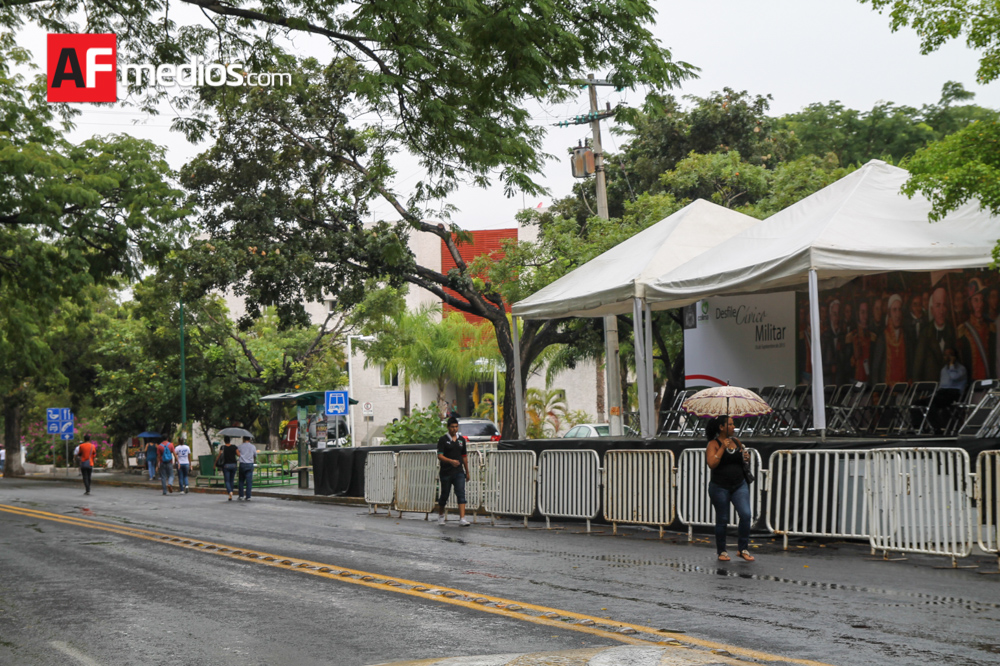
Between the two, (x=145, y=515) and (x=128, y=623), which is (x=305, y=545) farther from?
(x=145, y=515)

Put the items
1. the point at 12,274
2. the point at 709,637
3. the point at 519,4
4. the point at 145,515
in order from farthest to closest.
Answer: the point at 12,274
the point at 145,515
the point at 519,4
the point at 709,637

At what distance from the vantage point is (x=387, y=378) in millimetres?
63000

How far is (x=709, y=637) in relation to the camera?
722 cm

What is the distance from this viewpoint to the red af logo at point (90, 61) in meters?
14.2

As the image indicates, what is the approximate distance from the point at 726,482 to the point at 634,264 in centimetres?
842

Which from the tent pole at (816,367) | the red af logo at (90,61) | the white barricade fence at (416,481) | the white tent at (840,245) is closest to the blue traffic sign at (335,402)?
the white barricade fence at (416,481)

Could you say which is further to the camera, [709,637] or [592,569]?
[592,569]

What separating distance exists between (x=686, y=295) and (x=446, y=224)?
1281 centimetres

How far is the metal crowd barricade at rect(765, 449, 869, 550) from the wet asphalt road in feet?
0.99

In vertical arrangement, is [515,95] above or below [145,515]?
above

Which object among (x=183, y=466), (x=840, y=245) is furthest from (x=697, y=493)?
(x=183, y=466)

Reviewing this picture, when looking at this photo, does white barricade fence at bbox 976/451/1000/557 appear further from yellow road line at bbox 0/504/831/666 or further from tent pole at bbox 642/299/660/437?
tent pole at bbox 642/299/660/437

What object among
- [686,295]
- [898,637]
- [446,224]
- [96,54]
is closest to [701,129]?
[446,224]

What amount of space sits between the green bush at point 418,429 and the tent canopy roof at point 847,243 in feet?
30.9
